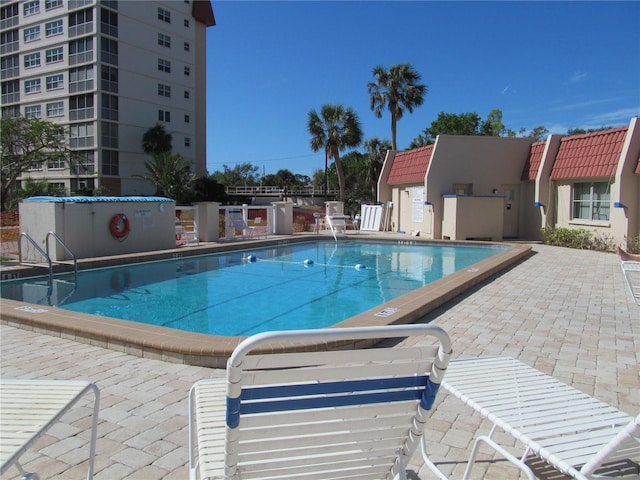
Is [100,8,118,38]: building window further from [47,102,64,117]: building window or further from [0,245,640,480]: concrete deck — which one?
[0,245,640,480]: concrete deck

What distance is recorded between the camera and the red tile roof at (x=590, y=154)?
1536 cm

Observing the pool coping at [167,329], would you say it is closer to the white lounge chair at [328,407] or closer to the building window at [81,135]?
the white lounge chair at [328,407]

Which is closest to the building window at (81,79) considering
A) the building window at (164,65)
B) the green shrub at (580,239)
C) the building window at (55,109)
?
the building window at (55,109)

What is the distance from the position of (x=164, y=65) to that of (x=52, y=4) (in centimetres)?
1008

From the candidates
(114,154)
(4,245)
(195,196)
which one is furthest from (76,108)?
(4,245)

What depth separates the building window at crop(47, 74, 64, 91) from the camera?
41719mm

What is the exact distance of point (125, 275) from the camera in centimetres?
1126

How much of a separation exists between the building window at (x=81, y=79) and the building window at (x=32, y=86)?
4491 millimetres

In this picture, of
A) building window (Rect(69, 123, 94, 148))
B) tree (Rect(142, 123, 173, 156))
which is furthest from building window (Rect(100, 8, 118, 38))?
tree (Rect(142, 123, 173, 156))

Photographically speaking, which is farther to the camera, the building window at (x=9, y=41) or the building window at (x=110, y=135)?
the building window at (x=9, y=41)

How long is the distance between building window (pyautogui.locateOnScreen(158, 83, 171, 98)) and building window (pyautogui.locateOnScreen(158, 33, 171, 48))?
146 inches

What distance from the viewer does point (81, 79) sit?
4066 cm

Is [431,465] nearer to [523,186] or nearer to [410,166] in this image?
[523,186]

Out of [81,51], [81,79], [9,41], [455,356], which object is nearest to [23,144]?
[81,79]
